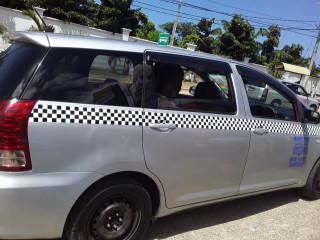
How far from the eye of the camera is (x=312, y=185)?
4906mm

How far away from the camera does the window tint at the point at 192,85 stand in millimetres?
3219

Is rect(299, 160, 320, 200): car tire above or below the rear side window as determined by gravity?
below

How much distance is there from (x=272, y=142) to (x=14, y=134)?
107 inches

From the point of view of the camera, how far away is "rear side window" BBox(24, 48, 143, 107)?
2.55 metres

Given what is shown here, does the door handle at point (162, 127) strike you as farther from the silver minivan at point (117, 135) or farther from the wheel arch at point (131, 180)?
the wheel arch at point (131, 180)

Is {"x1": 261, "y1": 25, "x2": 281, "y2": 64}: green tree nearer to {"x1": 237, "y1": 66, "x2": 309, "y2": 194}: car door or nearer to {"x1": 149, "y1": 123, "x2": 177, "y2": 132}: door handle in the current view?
{"x1": 237, "y1": 66, "x2": 309, "y2": 194}: car door

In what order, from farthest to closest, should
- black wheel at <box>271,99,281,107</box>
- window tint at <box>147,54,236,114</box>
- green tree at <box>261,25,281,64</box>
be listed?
green tree at <box>261,25,281,64</box> → black wheel at <box>271,99,281,107</box> → window tint at <box>147,54,236,114</box>

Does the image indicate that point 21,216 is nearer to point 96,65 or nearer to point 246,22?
point 96,65

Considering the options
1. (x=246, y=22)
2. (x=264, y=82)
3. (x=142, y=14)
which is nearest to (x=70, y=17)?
(x=142, y=14)

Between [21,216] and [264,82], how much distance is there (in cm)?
286

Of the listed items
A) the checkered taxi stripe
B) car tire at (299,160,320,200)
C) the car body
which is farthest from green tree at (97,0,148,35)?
the checkered taxi stripe

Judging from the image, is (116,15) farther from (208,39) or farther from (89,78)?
(89,78)

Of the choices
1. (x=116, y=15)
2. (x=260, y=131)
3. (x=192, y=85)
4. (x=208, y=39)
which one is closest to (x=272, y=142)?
(x=260, y=131)

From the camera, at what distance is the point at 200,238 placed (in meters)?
3.65
